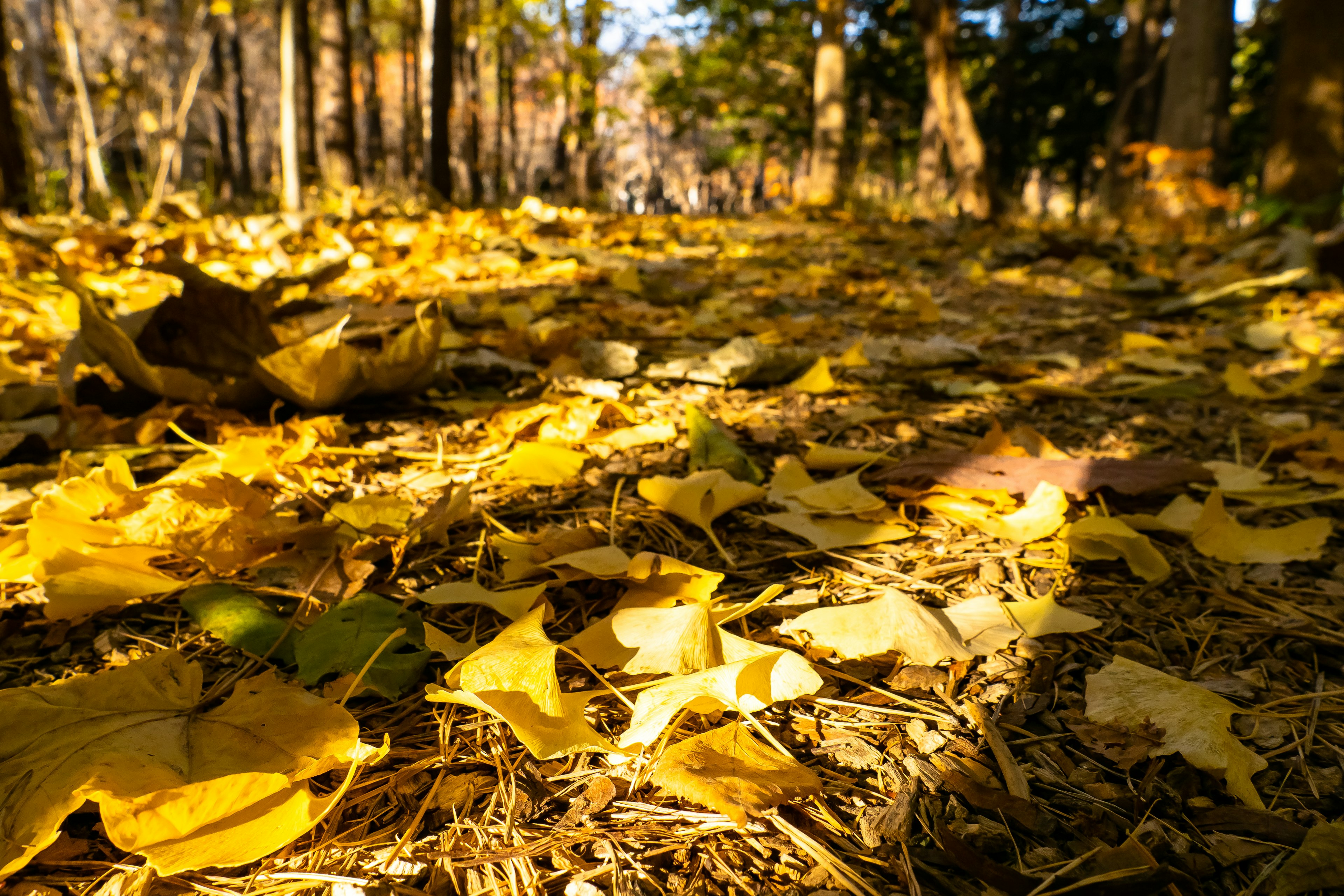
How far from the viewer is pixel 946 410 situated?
65.0 inches

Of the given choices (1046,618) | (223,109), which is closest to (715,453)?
(1046,618)

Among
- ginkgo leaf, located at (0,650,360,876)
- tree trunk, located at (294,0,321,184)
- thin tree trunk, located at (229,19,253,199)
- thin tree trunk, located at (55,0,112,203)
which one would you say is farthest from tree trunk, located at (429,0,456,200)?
thin tree trunk, located at (229,19,253,199)

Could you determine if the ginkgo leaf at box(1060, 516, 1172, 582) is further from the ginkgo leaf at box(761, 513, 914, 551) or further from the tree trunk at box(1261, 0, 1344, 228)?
the tree trunk at box(1261, 0, 1344, 228)

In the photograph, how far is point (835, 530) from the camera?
41.4 inches

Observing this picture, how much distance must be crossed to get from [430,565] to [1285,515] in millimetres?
1253

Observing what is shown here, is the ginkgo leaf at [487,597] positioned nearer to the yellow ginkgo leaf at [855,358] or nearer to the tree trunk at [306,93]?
the yellow ginkgo leaf at [855,358]

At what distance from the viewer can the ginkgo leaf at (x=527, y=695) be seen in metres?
0.60

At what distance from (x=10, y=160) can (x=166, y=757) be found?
4760 mm

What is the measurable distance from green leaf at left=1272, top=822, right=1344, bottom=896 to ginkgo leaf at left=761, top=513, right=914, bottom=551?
21.2 inches

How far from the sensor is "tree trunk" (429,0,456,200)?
18.7 feet

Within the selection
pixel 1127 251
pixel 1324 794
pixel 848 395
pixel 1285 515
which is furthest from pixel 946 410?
pixel 1127 251

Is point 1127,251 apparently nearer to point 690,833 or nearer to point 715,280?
point 715,280

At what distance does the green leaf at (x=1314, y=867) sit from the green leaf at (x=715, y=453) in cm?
76

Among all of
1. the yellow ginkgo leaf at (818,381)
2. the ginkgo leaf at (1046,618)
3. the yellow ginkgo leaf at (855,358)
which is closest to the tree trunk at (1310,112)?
the yellow ginkgo leaf at (855,358)
